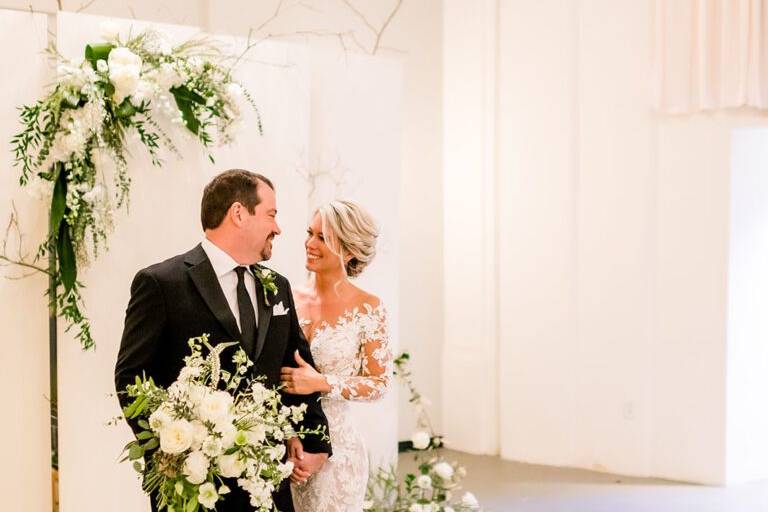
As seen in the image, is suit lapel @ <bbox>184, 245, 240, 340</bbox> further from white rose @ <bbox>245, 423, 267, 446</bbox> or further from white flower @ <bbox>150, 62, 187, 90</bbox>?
white flower @ <bbox>150, 62, 187, 90</bbox>

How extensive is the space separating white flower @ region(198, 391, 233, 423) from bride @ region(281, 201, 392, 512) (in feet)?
4.27

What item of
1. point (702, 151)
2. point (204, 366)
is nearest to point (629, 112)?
point (702, 151)

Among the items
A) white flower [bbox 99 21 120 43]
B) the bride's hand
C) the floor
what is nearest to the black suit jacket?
the bride's hand

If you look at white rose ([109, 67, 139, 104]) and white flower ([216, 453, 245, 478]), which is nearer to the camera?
white flower ([216, 453, 245, 478])

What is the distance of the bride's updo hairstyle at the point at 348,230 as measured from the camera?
12.4 ft

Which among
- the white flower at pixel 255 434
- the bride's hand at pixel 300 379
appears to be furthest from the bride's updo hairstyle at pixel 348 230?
the white flower at pixel 255 434

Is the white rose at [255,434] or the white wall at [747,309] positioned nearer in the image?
the white rose at [255,434]

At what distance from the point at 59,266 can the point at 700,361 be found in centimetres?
396

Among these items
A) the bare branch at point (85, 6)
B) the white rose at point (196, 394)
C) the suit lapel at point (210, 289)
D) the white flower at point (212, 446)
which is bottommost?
the white flower at point (212, 446)

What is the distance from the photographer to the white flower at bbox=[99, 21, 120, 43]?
4066 millimetres

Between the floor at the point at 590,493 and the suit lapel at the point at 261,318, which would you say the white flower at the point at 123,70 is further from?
the floor at the point at 590,493

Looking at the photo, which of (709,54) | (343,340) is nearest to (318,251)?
(343,340)

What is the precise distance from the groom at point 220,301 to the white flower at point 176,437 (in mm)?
468

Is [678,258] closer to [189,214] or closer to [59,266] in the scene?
[189,214]
